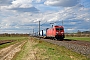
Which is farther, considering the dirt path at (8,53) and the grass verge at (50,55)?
the dirt path at (8,53)

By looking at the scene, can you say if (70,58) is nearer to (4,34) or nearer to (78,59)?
(78,59)

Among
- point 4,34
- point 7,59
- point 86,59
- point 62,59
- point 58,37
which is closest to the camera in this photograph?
point 86,59

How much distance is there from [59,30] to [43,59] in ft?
137

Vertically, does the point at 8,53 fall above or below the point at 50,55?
below

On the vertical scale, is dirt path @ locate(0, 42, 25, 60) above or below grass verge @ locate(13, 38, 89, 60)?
below

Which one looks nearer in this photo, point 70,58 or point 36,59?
point 70,58

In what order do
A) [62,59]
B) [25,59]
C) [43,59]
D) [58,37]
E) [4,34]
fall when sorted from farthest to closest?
[4,34], [58,37], [25,59], [43,59], [62,59]

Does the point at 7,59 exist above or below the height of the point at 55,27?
below

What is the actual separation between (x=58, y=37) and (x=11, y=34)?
11634 cm

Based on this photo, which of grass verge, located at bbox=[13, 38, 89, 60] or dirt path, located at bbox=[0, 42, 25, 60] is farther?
dirt path, located at bbox=[0, 42, 25, 60]

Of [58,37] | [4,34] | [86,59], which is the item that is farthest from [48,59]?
[4,34]

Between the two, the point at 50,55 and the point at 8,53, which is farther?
the point at 8,53

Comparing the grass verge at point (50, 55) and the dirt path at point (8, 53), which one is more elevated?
the grass verge at point (50, 55)

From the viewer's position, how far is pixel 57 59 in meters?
16.6
